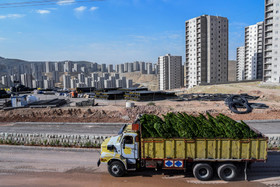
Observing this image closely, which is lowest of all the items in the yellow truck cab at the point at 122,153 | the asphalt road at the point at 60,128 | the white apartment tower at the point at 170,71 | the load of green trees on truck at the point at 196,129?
the asphalt road at the point at 60,128

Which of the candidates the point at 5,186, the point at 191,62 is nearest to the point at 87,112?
the point at 5,186

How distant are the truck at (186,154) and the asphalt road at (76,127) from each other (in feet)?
32.5

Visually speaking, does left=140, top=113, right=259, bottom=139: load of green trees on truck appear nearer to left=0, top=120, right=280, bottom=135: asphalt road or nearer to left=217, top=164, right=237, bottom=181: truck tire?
left=217, top=164, right=237, bottom=181: truck tire

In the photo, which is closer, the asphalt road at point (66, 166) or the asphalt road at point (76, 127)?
the asphalt road at point (66, 166)

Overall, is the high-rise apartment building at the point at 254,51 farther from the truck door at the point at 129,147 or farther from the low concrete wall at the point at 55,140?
the truck door at the point at 129,147

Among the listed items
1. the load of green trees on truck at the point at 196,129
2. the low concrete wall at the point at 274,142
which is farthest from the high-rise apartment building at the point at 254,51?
the load of green trees on truck at the point at 196,129

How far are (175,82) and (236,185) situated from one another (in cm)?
10769

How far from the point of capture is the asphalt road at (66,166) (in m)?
11.1

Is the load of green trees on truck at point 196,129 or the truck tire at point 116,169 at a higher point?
the load of green trees on truck at point 196,129

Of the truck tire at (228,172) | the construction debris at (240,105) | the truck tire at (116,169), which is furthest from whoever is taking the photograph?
the construction debris at (240,105)

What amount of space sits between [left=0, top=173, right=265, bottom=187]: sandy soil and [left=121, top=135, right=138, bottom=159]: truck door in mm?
1320

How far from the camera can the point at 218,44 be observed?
89312 mm

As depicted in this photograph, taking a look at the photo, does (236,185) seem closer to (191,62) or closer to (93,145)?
(93,145)

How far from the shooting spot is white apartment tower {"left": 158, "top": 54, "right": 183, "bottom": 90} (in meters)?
114
